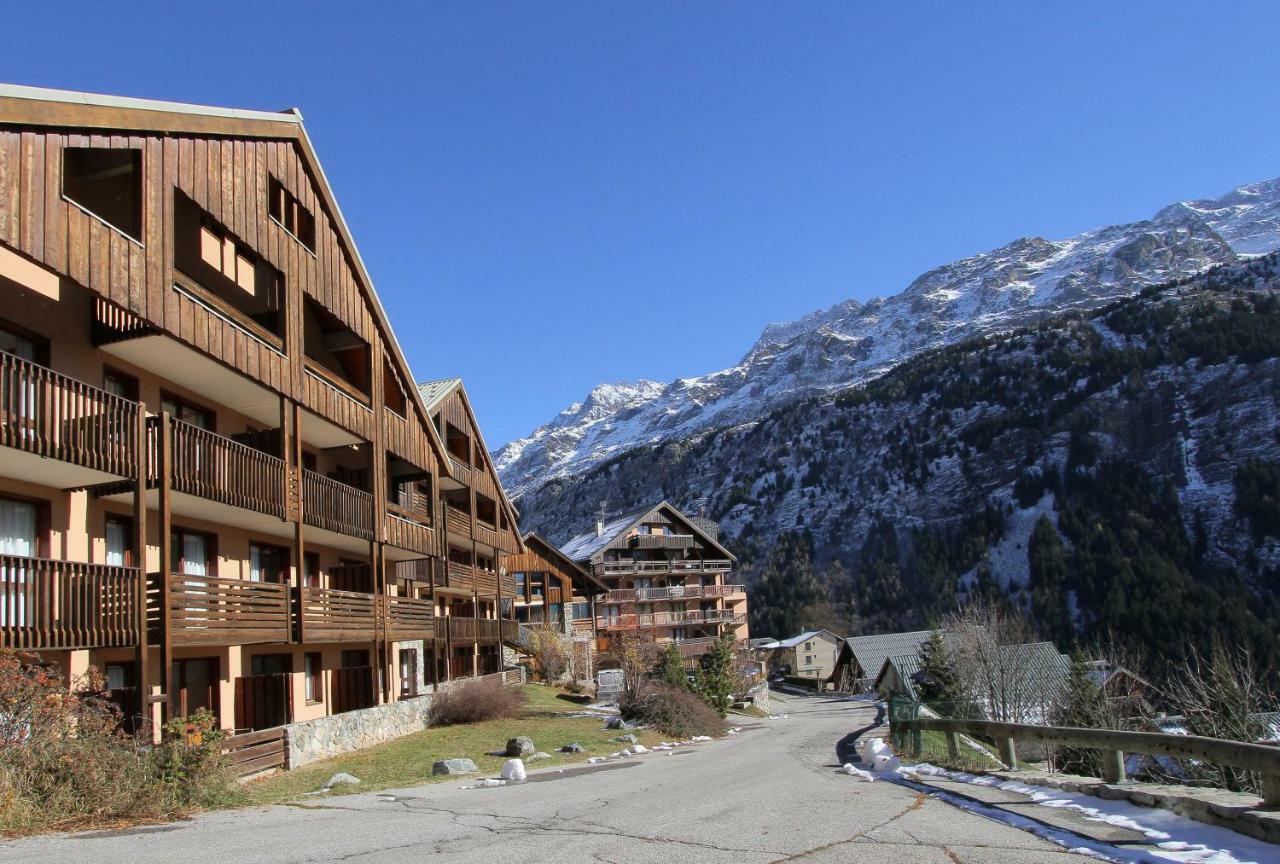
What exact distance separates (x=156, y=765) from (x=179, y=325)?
8164 millimetres

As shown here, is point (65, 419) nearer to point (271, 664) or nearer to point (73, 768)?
point (73, 768)

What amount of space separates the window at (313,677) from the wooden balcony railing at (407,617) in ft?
6.45

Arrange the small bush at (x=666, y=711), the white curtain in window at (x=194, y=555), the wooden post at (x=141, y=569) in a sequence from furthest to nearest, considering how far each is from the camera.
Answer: the small bush at (x=666, y=711) → the white curtain in window at (x=194, y=555) → the wooden post at (x=141, y=569)

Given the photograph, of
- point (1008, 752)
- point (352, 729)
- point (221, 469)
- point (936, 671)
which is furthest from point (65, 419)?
point (936, 671)

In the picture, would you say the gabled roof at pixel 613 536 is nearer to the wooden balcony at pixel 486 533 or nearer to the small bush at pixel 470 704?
the wooden balcony at pixel 486 533

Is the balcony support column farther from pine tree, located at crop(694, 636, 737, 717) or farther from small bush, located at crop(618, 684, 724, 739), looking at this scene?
pine tree, located at crop(694, 636, 737, 717)

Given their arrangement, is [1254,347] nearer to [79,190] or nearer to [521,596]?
[521,596]

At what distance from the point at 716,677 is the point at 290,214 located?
28004 millimetres

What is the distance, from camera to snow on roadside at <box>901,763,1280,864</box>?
288 inches

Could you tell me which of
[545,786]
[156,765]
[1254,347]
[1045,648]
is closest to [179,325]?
[156,765]

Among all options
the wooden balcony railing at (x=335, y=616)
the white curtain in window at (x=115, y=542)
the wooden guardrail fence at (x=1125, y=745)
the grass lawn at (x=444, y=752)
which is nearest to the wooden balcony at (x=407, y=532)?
the wooden balcony railing at (x=335, y=616)

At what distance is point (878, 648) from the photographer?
296 feet

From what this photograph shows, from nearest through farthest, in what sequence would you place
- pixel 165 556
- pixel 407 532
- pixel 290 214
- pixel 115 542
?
pixel 165 556, pixel 115 542, pixel 290 214, pixel 407 532

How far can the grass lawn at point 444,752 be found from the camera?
16516 mm
